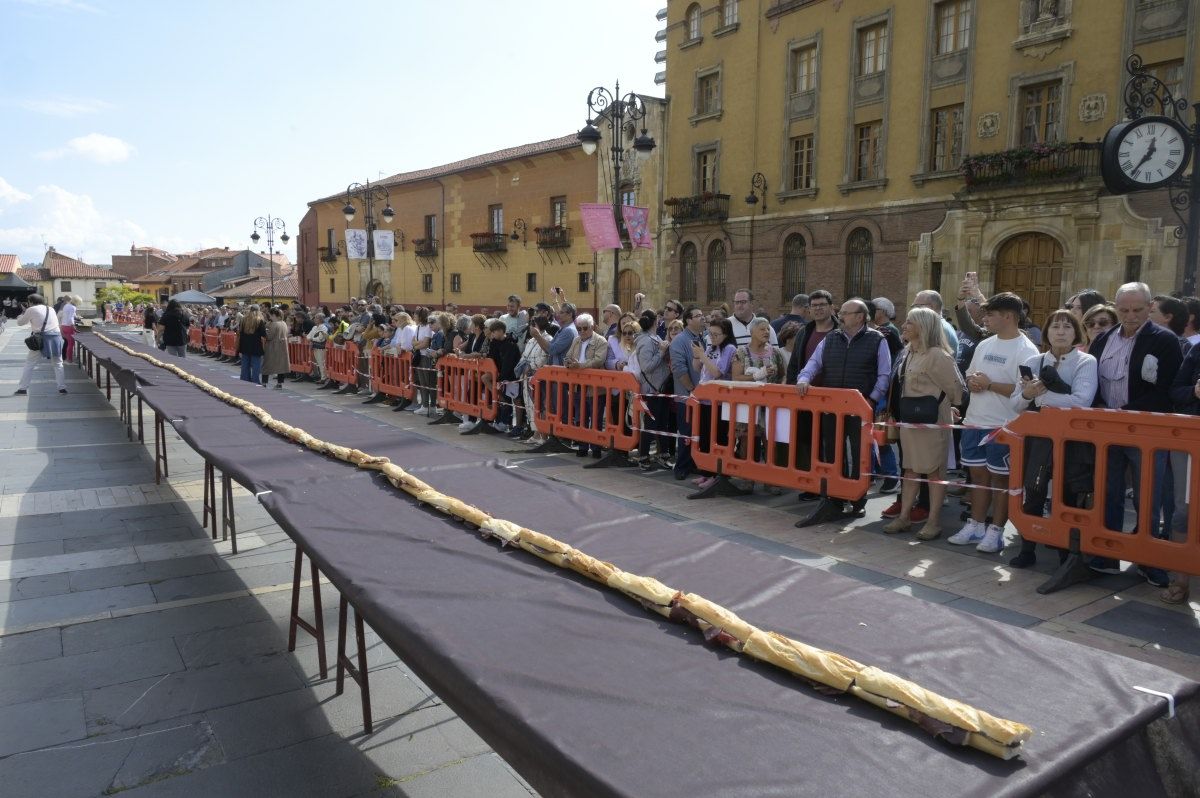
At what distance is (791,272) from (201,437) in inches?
909

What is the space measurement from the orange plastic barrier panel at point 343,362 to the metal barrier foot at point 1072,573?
14014 mm

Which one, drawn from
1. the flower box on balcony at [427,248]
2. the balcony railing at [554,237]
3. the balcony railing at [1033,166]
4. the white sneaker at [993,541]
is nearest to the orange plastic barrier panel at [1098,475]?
the white sneaker at [993,541]

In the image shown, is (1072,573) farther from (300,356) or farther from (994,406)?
(300,356)

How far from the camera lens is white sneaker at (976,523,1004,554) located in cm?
595

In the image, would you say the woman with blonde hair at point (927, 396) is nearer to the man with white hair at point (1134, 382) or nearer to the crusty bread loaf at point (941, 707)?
the man with white hair at point (1134, 382)

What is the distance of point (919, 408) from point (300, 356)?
54.7ft

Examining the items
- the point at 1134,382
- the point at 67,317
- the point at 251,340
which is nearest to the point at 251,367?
the point at 251,340

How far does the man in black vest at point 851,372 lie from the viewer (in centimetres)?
677

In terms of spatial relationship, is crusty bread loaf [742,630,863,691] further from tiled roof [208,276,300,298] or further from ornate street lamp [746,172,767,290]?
tiled roof [208,276,300,298]

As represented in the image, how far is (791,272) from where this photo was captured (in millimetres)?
25688

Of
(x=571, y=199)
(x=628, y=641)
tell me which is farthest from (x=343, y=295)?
(x=628, y=641)

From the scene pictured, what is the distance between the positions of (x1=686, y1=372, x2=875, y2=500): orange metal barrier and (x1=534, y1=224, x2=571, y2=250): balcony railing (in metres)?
26.5

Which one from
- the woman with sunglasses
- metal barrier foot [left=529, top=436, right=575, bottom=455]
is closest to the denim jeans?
metal barrier foot [left=529, top=436, right=575, bottom=455]

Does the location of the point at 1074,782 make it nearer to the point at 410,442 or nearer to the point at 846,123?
the point at 410,442
